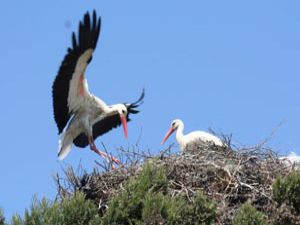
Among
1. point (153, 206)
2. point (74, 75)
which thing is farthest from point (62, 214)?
point (74, 75)

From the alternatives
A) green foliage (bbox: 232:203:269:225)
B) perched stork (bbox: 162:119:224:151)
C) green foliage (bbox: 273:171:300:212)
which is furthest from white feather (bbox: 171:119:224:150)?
green foliage (bbox: 232:203:269:225)

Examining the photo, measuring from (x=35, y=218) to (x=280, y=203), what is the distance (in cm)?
263

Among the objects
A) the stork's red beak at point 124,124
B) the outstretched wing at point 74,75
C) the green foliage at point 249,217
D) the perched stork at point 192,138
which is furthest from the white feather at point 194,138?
the green foliage at point 249,217

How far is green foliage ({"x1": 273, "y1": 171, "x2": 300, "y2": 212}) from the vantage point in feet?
41.4

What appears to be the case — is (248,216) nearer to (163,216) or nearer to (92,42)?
(163,216)

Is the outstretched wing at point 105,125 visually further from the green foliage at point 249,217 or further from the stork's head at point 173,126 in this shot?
the green foliage at point 249,217

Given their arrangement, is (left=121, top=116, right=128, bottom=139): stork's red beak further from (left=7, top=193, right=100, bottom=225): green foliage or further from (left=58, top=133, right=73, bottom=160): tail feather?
(left=7, top=193, right=100, bottom=225): green foliage

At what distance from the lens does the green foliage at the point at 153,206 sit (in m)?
12.1

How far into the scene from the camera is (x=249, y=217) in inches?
471

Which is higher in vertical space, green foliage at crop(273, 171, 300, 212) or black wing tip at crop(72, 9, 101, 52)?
black wing tip at crop(72, 9, 101, 52)

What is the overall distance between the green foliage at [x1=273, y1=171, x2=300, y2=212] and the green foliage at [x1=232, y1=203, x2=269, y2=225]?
63 centimetres

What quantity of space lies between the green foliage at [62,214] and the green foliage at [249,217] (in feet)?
4.97

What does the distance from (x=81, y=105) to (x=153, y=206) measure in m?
4.37

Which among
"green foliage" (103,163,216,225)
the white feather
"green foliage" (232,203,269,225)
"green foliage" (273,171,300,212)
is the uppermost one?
the white feather
